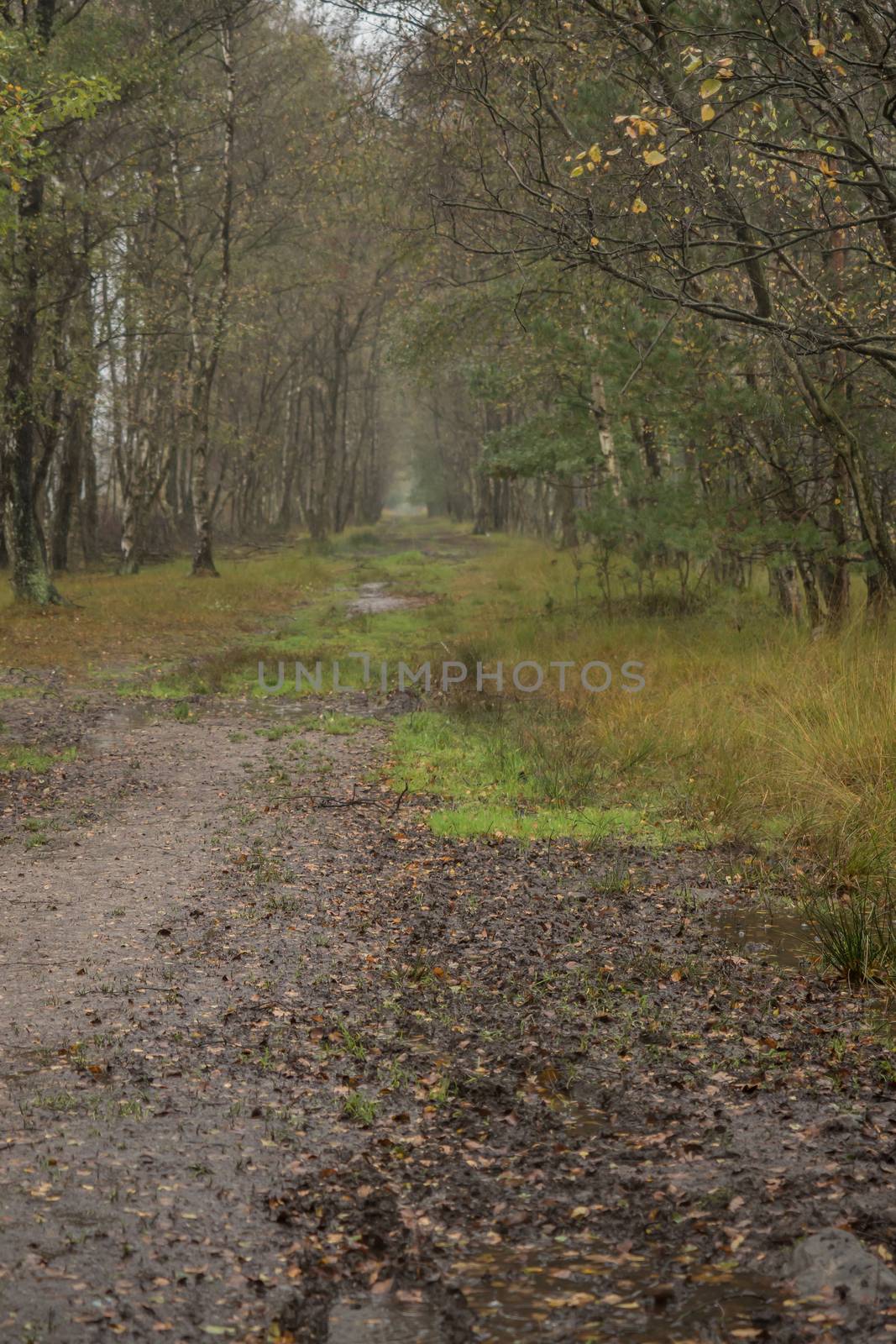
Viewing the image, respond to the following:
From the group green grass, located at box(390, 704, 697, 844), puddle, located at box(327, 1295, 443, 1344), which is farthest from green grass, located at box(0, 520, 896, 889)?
puddle, located at box(327, 1295, 443, 1344)

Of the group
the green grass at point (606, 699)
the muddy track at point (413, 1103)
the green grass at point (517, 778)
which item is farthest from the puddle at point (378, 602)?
the muddy track at point (413, 1103)

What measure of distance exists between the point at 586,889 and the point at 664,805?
1.81 meters

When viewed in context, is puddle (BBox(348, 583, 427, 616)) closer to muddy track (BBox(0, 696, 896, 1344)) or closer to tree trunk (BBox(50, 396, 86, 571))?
tree trunk (BBox(50, 396, 86, 571))

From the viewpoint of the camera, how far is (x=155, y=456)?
3397 centimetres

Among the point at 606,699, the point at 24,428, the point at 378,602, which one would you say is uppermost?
the point at 24,428

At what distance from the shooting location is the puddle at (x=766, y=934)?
20.9ft

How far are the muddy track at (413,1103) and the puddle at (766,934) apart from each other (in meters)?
0.16

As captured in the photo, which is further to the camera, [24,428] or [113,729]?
[24,428]

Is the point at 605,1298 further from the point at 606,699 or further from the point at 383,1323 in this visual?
the point at 606,699

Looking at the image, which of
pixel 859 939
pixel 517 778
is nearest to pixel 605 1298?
pixel 859 939

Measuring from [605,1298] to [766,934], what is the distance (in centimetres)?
351

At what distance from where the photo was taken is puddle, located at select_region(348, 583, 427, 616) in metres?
23.8

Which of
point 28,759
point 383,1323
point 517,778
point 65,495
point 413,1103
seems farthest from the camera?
point 65,495

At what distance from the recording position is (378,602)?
25.5 metres
